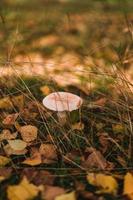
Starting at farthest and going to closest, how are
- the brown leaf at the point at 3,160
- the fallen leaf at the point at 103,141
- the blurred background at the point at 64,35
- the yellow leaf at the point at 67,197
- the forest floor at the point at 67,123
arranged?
1. the blurred background at the point at 64,35
2. the fallen leaf at the point at 103,141
3. the brown leaf at the point at 3,160
4. the forest floor at the point at 67,123
5. the yellow leaf at the point at 67,197

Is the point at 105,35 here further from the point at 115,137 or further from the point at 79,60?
the point at 115,137

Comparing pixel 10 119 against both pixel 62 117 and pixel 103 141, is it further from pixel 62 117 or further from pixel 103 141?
pixel 103 141

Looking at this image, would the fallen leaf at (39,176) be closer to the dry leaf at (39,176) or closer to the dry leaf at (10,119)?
the dry leaf at (39,176)

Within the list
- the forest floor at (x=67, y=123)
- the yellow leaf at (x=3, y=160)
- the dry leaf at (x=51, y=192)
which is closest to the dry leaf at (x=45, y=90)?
the forest floor at (x=67, y=123)

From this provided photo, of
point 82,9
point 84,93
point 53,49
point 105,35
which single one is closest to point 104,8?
point 82,9

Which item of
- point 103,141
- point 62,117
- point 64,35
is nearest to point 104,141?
point 103,141

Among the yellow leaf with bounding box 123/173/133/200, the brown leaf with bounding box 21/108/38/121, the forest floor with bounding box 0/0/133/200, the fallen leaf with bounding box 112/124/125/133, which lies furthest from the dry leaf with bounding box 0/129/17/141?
the yellow leaf with bounding box 123/173/133/200

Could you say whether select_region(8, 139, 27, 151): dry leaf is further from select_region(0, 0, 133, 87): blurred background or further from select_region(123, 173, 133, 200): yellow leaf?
select_region(0, 0, 133, 87): blurred background
